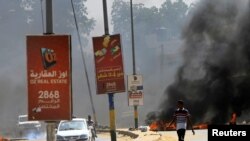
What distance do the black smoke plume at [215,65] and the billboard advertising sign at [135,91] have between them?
11598 millimetres

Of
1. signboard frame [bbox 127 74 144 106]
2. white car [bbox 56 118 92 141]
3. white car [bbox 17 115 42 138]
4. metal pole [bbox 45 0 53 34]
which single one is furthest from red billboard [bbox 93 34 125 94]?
white car [bbox 17 115 42 138]

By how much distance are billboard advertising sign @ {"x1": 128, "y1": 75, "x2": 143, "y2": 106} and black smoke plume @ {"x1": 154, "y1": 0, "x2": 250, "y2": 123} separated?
11.6m

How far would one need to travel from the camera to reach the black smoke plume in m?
46.4

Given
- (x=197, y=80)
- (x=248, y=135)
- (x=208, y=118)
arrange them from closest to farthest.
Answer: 1. (x=248, y=135)
2. (x=208, y=118)
3. (x=197, y=80)

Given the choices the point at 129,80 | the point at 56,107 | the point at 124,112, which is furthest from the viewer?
the point at 124,112

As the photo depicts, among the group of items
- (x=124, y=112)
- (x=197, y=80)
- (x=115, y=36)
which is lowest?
(x=124, y=112)

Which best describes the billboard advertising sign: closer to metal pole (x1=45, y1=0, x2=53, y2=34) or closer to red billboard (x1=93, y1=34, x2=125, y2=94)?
red billboard (x1=93, y1=34, x2=125, y2=94)

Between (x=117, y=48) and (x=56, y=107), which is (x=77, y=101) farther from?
(x=56, y=107)

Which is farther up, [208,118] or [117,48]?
[117,48]

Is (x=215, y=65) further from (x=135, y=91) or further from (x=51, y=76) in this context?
(x=51, y=76)

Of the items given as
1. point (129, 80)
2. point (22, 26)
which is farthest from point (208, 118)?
point (22, 26)

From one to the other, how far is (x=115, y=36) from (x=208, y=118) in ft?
88.7

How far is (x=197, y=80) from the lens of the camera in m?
50.5

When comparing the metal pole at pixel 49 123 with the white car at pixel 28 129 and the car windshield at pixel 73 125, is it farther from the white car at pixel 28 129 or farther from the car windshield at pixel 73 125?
the white car at pixel 28 129
